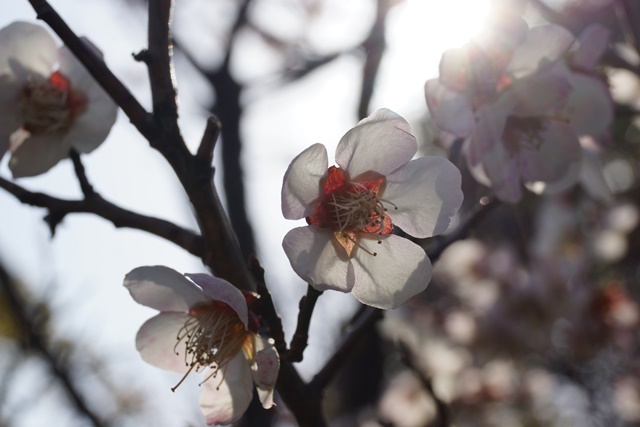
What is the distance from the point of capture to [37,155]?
1.08m

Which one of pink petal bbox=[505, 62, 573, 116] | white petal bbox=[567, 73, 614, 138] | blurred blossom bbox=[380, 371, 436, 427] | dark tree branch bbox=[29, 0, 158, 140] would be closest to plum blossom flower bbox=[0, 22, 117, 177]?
dark tree branch bbox=[29, 0, 158, 140]

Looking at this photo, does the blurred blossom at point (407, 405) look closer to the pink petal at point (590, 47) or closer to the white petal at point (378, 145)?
the pink petal at point (590, 47)

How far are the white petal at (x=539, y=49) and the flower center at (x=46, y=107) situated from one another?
0.75m

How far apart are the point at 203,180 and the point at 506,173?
1.79 ft

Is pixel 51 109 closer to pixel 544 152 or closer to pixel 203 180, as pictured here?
pixel 203 180

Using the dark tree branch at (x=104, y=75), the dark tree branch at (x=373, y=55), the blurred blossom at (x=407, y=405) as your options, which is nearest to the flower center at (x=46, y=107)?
the dark tree branch at (x=104, y=75)

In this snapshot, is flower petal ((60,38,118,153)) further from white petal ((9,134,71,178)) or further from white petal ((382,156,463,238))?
white petal ((382,156,463,238))

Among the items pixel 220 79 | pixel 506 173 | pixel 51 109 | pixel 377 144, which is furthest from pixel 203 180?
pixel 220 79

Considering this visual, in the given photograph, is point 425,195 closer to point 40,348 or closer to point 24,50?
point 24,50

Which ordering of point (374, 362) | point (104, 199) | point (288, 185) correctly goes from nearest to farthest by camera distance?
point (288, 185) → point (104, 199) → point (374, 362)

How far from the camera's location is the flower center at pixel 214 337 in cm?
85

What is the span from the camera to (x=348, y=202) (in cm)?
87

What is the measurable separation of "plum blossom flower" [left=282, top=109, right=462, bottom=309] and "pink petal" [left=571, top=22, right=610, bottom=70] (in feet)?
1.94

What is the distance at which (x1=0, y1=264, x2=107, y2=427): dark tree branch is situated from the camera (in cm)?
156
